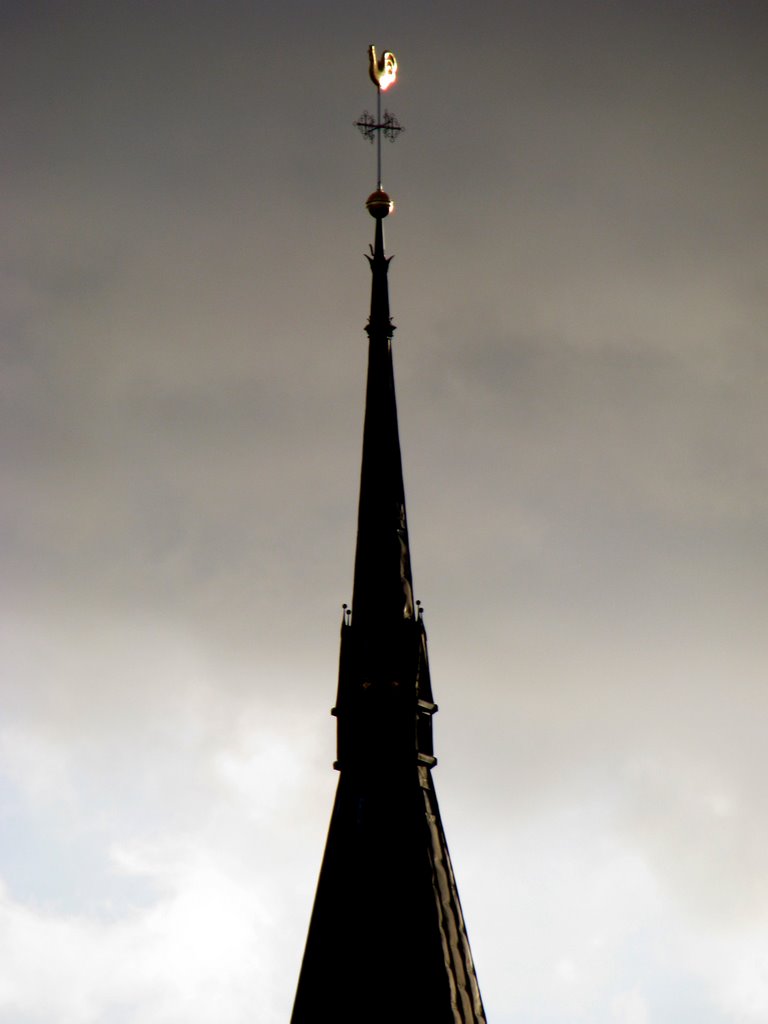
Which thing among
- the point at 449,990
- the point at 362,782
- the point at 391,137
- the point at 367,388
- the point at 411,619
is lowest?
the point at 449,990

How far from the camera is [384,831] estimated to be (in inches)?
2911

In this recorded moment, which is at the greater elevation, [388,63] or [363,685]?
[388,63]

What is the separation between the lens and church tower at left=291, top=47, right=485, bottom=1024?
7162 cm

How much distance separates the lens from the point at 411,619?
254ft

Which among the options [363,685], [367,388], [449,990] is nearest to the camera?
[449,990]

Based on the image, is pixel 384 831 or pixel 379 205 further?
pixel 379 205

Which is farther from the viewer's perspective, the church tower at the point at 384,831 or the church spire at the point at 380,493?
the church spire at the point at 380,493

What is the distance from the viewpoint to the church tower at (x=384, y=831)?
7162cm

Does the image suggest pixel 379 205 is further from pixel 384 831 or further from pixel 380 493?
pixel 384 831

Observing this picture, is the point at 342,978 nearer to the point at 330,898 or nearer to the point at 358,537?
A: the point at 330,898

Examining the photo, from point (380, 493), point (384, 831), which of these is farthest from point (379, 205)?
point (384, 831)

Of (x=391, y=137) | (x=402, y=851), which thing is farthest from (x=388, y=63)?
(x=402, y=851)

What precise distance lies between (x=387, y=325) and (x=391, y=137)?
6075mm

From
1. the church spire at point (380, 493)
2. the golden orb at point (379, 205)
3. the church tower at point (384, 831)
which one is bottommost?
the church tower at point (384, 831)
